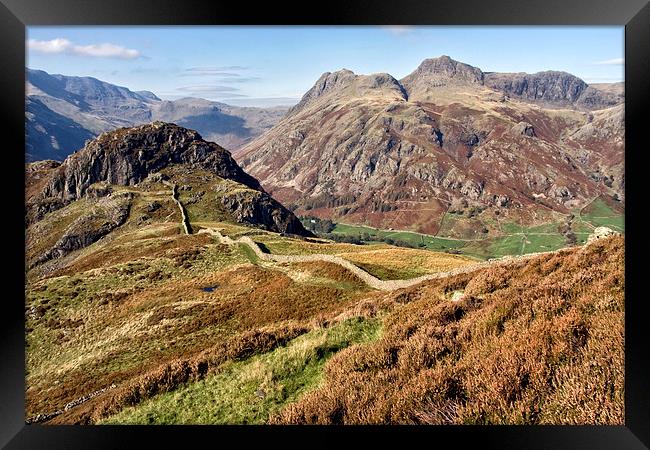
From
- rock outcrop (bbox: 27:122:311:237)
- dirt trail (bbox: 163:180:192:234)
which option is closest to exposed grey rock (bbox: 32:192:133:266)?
rock outcrop (bbox: 27:122:311:237)

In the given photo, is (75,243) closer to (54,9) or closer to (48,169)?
(48,169)

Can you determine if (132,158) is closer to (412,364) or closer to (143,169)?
(143,169)

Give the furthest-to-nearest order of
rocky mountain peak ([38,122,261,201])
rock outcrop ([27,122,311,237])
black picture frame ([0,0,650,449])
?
rocky mountain peak ([38,122,261,201]) < rock outcrop ([27,122,311,237]) < black picture frame ([0,0,650,449])

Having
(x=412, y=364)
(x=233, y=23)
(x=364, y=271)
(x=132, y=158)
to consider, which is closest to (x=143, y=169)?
(x=132, y=158)

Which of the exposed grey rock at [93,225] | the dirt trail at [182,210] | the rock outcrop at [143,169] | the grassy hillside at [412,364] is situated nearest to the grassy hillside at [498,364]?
the grassy hillside at [412,364]

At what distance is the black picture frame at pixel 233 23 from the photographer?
28.6ft

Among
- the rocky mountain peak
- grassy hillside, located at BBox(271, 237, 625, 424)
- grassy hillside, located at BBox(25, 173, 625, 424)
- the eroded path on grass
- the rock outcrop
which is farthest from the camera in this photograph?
the rocky mountain peak

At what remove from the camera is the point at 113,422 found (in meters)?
10.0

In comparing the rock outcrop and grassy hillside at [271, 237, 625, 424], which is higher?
the rock outcrop

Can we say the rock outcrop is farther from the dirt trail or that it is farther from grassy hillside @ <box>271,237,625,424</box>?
grassy hillside @ <box>271,237,625,424</box>

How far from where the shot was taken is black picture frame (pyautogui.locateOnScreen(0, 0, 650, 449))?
870cm

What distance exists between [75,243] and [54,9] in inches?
3926

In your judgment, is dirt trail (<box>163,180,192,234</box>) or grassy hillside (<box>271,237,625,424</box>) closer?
grassy hillside (<box>271,237,625,424</box>)
